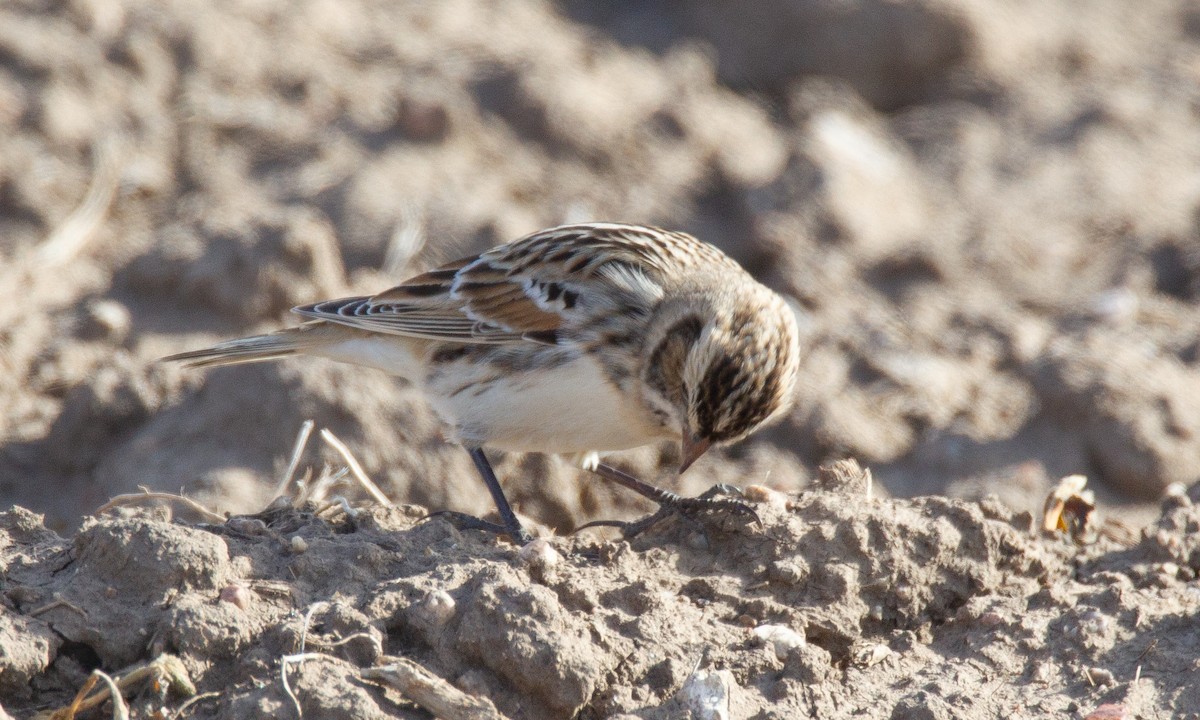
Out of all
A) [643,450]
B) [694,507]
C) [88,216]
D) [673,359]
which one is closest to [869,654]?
[694,507]

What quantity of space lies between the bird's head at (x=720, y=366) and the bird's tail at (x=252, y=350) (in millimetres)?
2069

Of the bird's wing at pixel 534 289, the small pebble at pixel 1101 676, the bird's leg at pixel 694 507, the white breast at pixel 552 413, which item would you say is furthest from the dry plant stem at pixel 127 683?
the small pebble at pixel 1101 676

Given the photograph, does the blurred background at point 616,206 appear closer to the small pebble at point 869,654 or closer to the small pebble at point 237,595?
the small pebble at point 237,595

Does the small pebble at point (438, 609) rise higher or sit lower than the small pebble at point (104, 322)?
higher

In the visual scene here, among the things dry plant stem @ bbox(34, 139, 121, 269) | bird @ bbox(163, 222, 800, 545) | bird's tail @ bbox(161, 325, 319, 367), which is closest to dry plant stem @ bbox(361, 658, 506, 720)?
bird @ bbox(163, 222, 800, 545)

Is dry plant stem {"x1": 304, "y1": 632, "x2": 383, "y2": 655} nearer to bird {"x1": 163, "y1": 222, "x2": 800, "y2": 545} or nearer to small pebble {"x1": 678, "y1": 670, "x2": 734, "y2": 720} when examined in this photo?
small pebble {"x1": 678, "y1": 670, "x2": 734, "y2": 720}

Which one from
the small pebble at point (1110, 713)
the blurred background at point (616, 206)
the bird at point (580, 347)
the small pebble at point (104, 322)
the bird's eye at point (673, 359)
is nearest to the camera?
the small pebble at point (1110, 713)

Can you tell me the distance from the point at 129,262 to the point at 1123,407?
6.24 m

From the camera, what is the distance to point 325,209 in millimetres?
9680

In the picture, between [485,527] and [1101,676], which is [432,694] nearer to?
[485,527]

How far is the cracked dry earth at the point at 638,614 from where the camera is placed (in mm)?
4641

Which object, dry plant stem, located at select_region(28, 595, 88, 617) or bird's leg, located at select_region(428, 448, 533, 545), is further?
bird's leg, located at select_region(428, 448, 533, 545)

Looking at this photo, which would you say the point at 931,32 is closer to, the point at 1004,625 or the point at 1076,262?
the point at 1076,262

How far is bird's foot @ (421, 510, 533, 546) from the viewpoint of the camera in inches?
240
